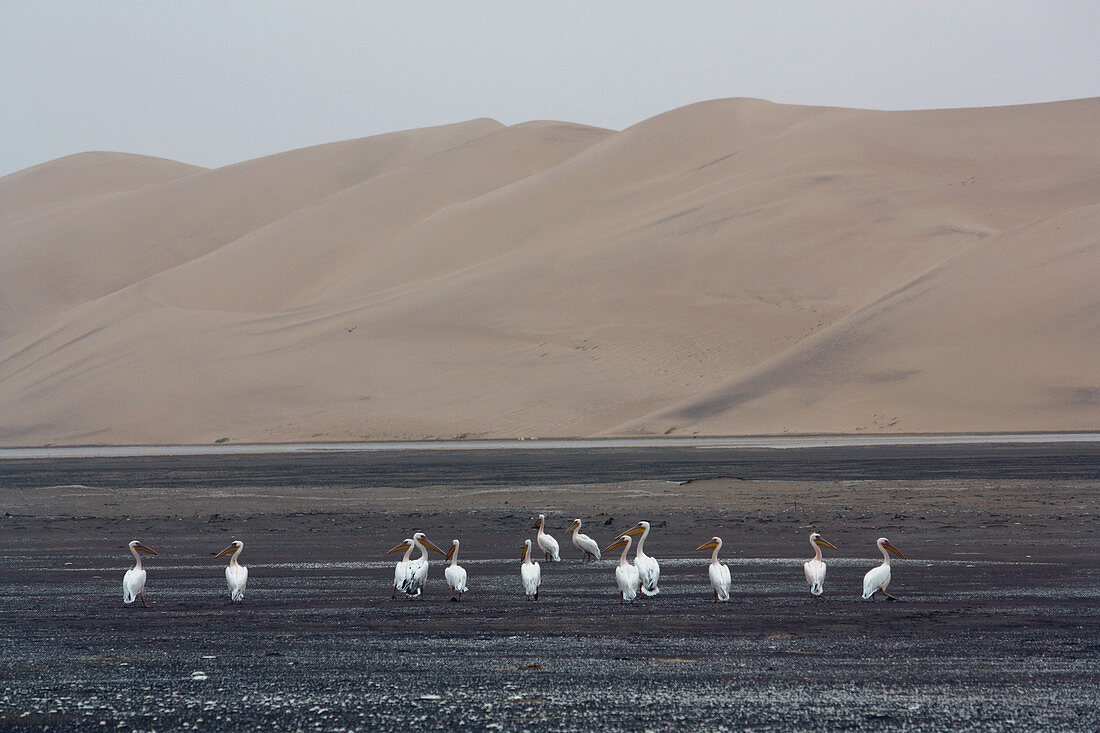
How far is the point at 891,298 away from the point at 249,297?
149ft

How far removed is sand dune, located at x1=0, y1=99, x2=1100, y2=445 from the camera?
4547 centimetres

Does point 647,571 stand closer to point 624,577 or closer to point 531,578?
point 624,577

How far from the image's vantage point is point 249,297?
261ft

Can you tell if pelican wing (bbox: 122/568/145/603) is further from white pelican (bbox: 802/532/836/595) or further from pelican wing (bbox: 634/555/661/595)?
white pelican (bbox: 802/532/836/595)

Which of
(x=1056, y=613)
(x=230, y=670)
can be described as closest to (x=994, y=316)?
(x=1056, y=613)

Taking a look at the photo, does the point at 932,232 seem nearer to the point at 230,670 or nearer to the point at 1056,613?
the point at 1056,613

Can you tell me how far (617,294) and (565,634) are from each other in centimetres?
5193

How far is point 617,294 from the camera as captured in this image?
61031 mm

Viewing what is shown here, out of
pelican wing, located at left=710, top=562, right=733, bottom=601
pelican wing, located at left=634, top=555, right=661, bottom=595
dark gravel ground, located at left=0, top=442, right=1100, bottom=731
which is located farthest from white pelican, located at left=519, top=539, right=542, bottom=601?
pelican wing, located at left=710, top=562, right=733, bottom=601

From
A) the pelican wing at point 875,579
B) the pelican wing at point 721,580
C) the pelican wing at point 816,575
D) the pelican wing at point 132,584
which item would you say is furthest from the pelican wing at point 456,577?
the pelican wing at point 875,579

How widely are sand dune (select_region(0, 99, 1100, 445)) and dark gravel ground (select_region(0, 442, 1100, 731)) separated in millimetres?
26903

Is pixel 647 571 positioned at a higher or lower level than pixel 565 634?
higher

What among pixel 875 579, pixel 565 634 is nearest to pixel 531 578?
pixel 565 634

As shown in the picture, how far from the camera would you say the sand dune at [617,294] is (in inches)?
1790
